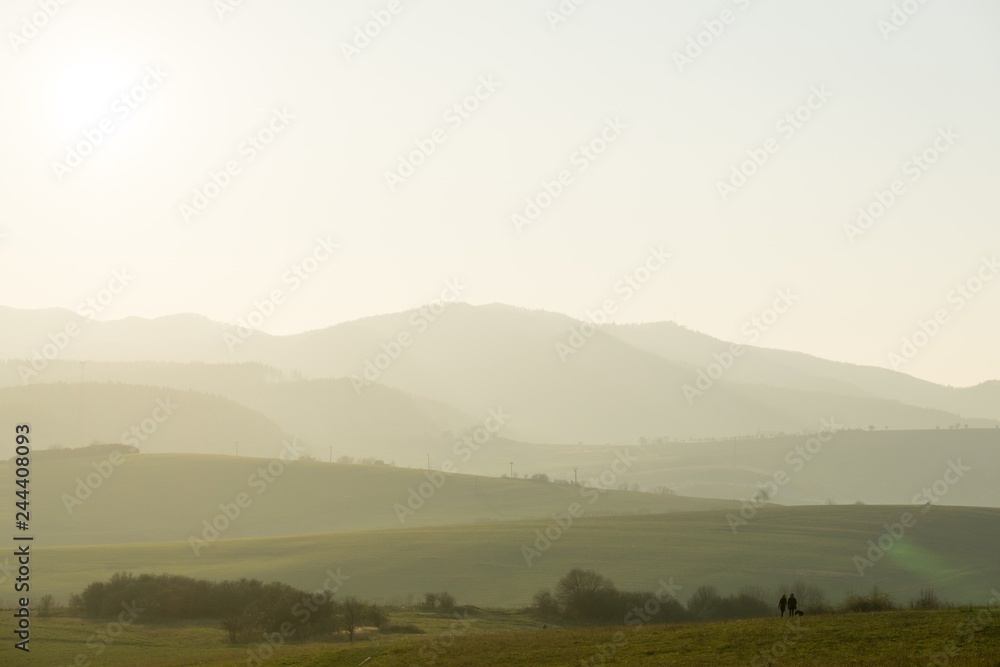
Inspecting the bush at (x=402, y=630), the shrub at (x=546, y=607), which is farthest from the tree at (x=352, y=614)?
the shrub at (x=546, y=607)

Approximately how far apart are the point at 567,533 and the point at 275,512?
6001cm

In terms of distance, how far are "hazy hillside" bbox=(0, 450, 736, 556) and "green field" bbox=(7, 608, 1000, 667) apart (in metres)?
93.0

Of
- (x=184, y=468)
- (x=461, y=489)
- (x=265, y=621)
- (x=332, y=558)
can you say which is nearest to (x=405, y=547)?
(x=332, y=558)

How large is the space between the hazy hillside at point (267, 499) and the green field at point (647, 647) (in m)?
93.0

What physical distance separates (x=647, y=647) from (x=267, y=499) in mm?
126500

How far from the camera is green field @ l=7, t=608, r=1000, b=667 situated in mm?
33062

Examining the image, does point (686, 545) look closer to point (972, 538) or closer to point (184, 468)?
point (972, 538)

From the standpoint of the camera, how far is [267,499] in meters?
156

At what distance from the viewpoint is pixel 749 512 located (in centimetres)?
12588

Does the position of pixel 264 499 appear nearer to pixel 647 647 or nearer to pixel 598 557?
pixel 598 557

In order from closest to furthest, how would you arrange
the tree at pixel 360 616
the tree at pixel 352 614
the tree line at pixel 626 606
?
1. the tree at pixel 352 614
2. the tree at pixel 360 616
3. the tree line at pixel 626 606

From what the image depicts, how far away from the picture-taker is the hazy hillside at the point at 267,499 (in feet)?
474

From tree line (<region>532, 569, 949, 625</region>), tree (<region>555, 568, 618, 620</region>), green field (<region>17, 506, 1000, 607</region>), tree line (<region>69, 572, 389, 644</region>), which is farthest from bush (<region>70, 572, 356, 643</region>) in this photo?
green field (<region>17, 506, 1000, 607</region>)

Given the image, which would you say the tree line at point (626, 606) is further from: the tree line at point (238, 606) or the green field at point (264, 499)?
the green field at point (264, 499)
